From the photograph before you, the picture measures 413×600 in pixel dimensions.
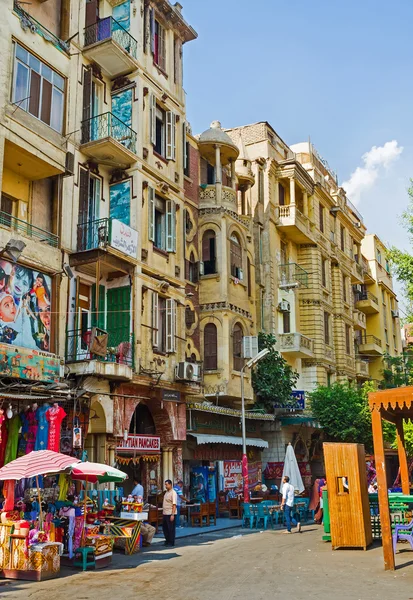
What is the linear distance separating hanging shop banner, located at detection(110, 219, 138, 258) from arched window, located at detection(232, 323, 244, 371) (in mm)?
9083

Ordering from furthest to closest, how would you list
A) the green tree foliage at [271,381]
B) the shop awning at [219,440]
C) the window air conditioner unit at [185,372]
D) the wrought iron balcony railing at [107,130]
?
the green tree foliage at [271,381] < the shop awning at [219,440] < the window air conditioner unit at [185,372] < the wrought iron balcony railing at [107,130]

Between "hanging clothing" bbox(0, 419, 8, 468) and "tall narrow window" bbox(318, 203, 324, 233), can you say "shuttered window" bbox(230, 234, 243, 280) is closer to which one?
"tall narrow window" bbox(318, 203, 324, 233)

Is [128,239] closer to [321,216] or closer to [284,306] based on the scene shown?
[284,306]

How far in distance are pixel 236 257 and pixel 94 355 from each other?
1312cm

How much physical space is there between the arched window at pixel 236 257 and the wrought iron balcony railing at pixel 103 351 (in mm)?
10113

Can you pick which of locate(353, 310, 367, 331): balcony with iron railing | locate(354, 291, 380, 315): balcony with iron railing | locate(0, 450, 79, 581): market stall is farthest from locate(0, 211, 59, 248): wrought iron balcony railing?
locate(354, 291, 380, 315): balcony with iron railing

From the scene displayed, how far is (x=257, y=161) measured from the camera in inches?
1475

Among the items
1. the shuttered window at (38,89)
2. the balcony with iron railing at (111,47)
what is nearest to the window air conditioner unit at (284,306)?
the balcony with iron railing at (111,47)

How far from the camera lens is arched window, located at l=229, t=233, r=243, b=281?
30719 millimetres

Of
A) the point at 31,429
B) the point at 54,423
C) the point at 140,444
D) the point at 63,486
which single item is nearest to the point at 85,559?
the point at 54,423

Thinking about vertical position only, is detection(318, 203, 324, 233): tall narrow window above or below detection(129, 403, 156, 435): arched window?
above

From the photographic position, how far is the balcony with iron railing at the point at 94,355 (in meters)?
19.0

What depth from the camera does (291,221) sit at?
3809 cm

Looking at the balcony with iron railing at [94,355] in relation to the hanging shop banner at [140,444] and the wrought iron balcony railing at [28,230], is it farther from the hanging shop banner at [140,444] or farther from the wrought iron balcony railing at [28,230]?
the wrought iron balcony railing at [28,230]
